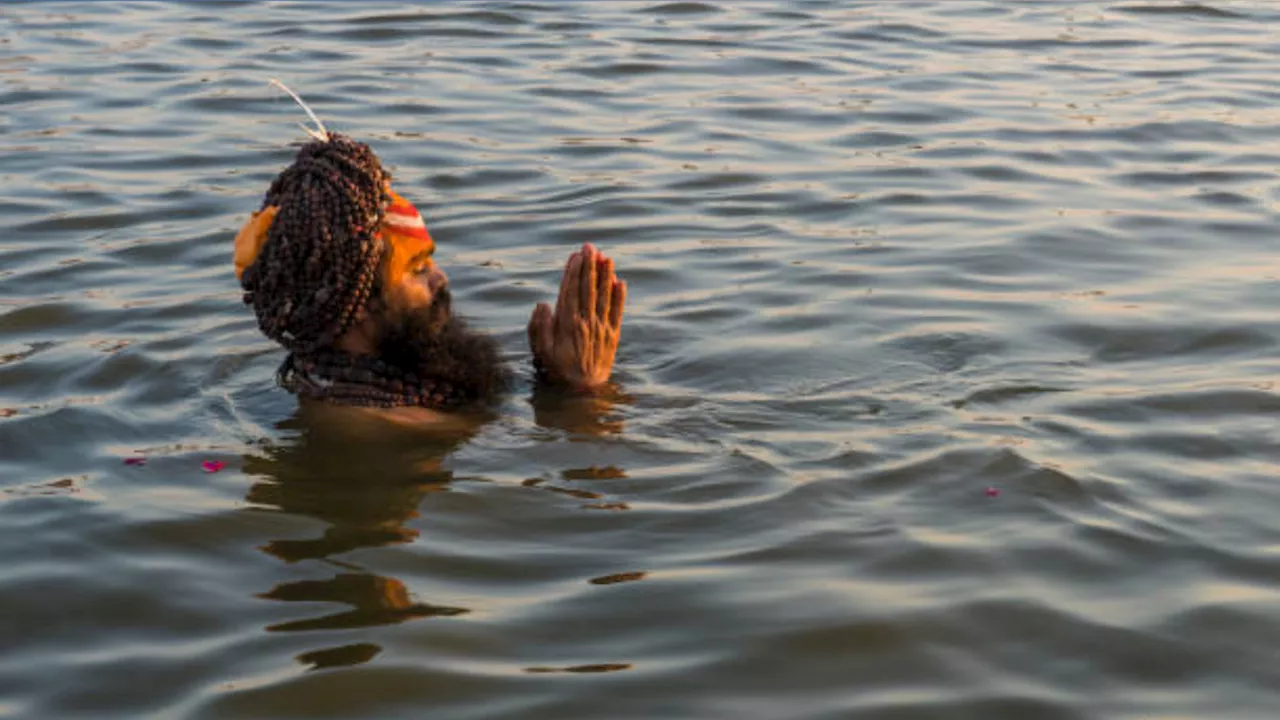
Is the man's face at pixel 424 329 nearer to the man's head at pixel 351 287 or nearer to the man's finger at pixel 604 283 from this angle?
the man's head at pixel 351 287

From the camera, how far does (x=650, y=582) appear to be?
4.41 meters

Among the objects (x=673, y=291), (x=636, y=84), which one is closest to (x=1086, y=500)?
(x=673, y=291)

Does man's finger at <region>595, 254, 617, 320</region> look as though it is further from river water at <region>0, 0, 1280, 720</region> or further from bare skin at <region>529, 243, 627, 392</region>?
river water at <region>0, 0, 1280, 720</region>

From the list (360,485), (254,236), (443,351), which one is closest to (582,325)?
(443,351)

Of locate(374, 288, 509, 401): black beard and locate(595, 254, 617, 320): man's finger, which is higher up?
locate(595, 254, 617, 320): man's finger

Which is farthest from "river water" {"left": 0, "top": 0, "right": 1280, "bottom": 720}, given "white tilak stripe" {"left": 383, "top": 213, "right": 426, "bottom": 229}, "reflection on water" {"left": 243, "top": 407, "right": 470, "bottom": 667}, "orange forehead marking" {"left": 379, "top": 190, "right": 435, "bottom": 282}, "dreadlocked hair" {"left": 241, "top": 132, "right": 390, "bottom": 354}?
"white tilak stripe" {"left": 383, "top": 213, "right": 426, "bottom": 229}

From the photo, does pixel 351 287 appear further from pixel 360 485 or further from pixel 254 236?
pixel 360 485

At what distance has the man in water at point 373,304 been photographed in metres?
5.18

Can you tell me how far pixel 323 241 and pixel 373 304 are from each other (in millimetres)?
337

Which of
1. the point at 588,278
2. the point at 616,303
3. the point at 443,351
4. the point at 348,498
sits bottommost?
the point at 348,498

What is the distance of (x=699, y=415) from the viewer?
572 cm

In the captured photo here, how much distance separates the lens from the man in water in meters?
5.18

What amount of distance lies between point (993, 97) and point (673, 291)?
3950 mm

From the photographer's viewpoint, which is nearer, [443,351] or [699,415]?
[443,351]
